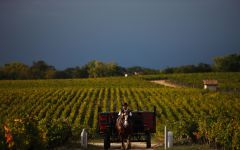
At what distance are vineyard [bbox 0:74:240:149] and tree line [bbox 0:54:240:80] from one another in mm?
49408

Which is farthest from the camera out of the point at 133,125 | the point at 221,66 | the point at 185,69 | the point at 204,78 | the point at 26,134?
the point at 221,66

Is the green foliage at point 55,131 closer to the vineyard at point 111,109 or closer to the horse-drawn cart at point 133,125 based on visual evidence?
the vineyard at point 111,109

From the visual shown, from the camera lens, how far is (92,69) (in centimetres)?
16525

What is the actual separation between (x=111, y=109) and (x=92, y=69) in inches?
4529

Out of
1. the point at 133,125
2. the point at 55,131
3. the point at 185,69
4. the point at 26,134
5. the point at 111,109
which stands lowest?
the point at 111,109

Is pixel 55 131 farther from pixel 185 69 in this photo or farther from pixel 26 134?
pixel 185 69

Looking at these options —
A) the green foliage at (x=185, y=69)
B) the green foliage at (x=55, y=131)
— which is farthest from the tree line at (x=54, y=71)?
the green foliage at (x=55, y=131)

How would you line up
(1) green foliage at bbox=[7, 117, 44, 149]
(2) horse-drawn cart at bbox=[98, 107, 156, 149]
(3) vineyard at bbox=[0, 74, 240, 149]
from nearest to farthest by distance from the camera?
(1) green foliage at bbox=[7, 117, 44, 149], (3) vineyard at bbox=[0, 74, 240, 149], (2) horse-drawn cart at bbox=[98, 107, 156, 149]

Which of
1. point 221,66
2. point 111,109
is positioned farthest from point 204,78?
point 111,109

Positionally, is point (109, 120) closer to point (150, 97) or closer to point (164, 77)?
point (150, 97)

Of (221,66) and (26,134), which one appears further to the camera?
(221,66)

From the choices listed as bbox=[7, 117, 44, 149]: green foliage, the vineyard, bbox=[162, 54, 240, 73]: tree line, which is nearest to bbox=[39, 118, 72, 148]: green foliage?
the vineyard

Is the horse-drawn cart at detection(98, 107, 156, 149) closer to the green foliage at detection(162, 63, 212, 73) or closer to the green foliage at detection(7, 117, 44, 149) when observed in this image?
the green foliage at detection(7, 117, 44, 149)

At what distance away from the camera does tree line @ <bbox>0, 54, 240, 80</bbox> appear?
13062 centimetres
